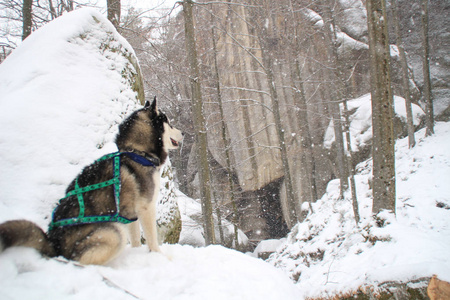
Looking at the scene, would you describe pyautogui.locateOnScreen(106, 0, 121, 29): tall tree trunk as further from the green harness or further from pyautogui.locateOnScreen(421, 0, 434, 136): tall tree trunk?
pyautogui.locateOnScreen(421, 0, 434, 136): tall tree trunk

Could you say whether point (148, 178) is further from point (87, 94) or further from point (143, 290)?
point (87, 94)

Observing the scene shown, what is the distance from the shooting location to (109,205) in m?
2.20

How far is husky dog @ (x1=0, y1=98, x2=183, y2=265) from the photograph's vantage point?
1904mm

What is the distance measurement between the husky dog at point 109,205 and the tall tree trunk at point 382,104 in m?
4.67

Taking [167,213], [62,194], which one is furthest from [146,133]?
[167,213]

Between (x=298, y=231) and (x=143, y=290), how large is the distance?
9076mm

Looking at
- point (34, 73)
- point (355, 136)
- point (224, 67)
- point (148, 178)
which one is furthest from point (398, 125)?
point (34, 73)

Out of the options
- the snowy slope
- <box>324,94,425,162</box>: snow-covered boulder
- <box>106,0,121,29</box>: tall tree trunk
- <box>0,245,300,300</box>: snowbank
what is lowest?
the snowy slope

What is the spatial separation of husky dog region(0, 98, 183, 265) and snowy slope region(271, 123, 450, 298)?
311 centimetres

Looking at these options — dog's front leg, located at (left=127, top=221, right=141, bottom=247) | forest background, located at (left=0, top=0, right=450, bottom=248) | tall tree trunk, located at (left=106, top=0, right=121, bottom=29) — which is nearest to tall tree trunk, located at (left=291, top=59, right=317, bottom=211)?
forest background, located at (left=0, top=0, right=450, bottom=248)

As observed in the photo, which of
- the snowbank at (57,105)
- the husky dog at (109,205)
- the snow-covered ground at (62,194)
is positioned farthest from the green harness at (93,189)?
the snowbank at (57,105)

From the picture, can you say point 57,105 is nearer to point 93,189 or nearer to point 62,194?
point 62,194

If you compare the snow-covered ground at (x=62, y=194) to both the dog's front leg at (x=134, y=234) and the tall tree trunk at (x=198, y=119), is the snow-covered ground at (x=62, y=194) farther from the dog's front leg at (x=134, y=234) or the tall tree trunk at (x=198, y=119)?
the tall tree trunk at (x=198, y=119)

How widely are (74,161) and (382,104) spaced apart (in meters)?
5.93
